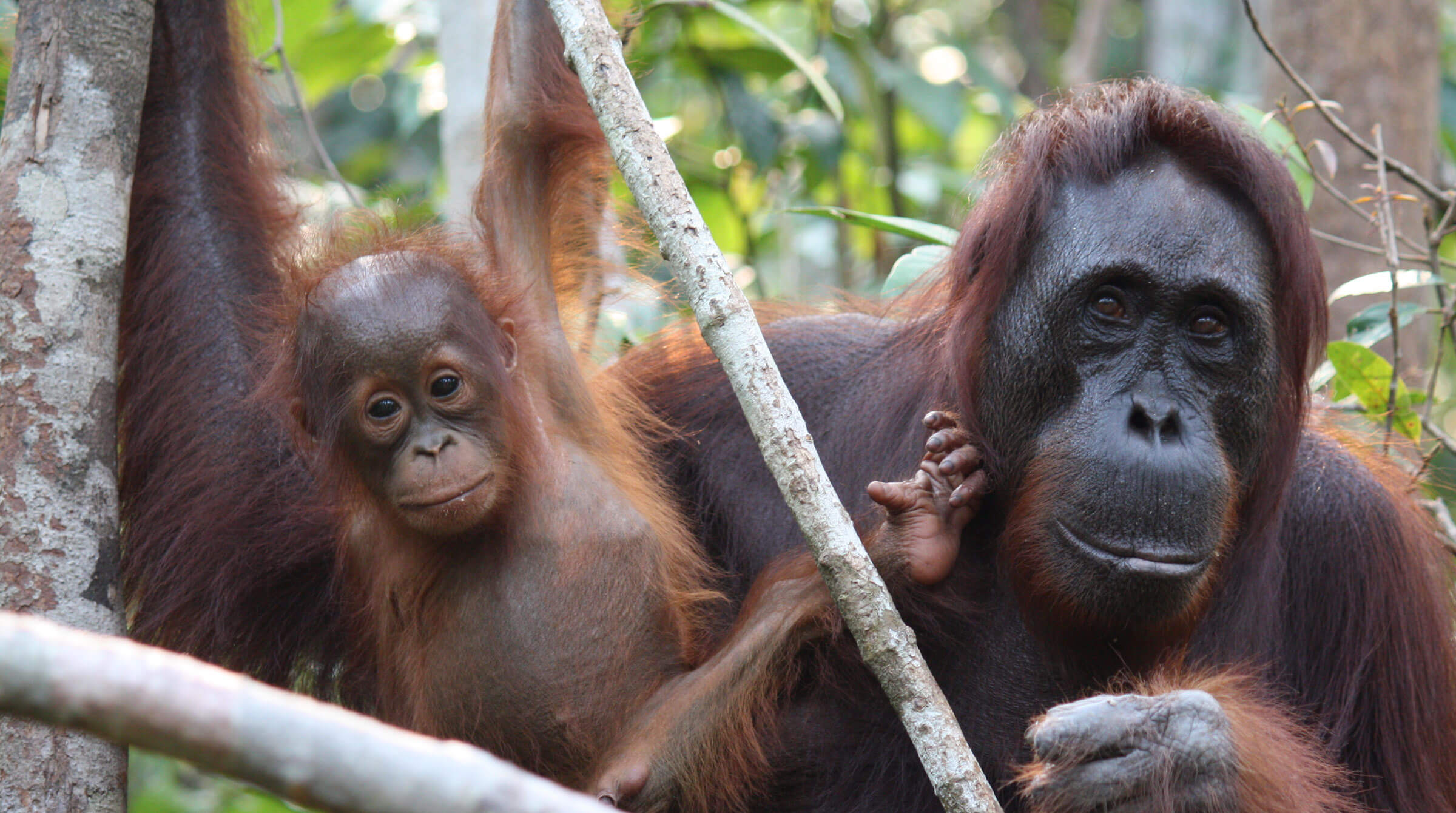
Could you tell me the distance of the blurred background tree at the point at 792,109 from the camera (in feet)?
11.8

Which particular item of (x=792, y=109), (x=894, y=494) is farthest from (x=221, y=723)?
(x=792, y=109)

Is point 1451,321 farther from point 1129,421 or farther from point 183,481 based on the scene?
point 183,481

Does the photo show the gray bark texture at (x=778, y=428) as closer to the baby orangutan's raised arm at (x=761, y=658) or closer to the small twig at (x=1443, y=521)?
the baby orangutan's raised arm at (x=761, y=658)

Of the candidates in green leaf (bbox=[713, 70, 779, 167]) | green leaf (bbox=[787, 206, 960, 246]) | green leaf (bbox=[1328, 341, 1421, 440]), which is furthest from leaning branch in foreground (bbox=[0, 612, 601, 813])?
green leaf (bbox=[713, 70, 779, 167])

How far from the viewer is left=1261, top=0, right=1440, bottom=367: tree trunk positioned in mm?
4105

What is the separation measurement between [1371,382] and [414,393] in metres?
2.18

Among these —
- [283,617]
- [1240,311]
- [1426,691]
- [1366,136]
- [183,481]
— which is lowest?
[283,617]

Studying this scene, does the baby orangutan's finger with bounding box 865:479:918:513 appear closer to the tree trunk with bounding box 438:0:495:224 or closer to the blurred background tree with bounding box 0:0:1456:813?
the blurred background tree with bounding box 0:0:1456:813

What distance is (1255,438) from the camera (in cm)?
217

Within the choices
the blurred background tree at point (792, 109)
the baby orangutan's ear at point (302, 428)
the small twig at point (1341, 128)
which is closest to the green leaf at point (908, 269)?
the blurred background tree at point (792, 109)

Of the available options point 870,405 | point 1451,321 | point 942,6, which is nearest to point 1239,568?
point 870,405

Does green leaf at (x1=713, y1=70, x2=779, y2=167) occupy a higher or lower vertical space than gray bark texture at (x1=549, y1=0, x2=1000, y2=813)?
higher

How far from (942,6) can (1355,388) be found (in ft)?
32.4

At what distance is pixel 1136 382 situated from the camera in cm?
207
